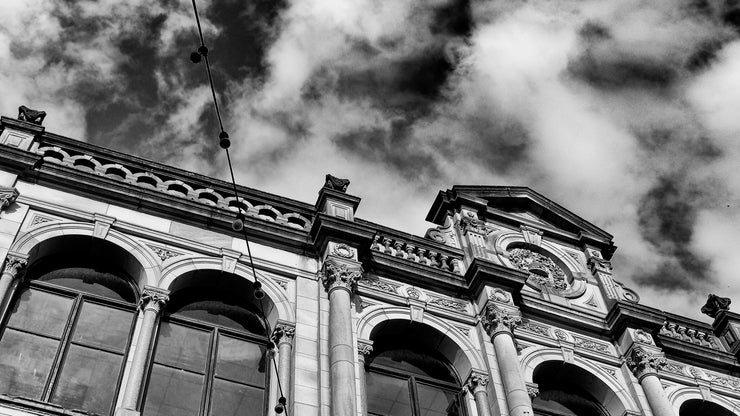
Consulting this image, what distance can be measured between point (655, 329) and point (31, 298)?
11687 mm

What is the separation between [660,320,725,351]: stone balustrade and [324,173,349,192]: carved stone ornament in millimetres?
7210

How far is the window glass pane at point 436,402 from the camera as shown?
54.4 ft

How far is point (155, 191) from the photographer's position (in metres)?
17.6

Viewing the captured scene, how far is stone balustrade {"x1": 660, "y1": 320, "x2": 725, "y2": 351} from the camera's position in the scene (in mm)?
20734

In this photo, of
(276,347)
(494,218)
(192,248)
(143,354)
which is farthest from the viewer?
(494,218)

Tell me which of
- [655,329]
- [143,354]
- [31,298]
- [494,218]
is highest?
[494,218]

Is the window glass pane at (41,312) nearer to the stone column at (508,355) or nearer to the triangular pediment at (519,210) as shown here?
the stone column at (508,355)

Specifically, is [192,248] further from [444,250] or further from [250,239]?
[444,250]

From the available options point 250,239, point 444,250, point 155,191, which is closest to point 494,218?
point 444,250

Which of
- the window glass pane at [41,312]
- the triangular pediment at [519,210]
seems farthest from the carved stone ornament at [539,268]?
the window glass pane at [41,312]

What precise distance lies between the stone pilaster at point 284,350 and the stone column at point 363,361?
1135 mm

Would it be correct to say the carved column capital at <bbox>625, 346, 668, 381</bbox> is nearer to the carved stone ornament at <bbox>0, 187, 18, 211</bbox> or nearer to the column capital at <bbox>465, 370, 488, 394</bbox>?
the column capital at <bbox>465, 370, 488, 394</bbox>

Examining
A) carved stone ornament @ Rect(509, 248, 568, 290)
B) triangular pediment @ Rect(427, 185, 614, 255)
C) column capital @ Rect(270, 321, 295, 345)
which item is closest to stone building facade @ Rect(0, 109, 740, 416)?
column capital @ Rect(270, 321, 295, 345)

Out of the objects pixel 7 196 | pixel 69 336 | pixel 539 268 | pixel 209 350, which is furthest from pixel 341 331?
pixel 539 268
